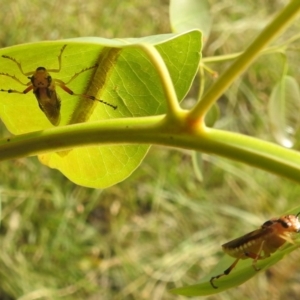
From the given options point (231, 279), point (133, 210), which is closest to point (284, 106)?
point (231, 279)

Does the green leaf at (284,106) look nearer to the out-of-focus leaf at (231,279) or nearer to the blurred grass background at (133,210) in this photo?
the out-of-focus leaf at (231,279)

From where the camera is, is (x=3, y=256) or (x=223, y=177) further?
(x=223, y=177)

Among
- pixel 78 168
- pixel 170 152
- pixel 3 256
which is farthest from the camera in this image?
pixel 170 152

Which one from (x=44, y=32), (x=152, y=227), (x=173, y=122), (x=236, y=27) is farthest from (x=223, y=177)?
(x=173, y=122)

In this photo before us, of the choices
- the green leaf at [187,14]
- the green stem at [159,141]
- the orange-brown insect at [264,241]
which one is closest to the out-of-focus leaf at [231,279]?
the orange-brown insect at [264,241]

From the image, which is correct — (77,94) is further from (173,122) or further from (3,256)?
(3,256)

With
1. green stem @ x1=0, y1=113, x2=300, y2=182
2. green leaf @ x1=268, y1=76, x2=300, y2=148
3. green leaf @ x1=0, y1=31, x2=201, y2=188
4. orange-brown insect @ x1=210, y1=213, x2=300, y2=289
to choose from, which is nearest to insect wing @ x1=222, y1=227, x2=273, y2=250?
orange-brown insect @ x1=210, y1=213, x2=300, y2=289

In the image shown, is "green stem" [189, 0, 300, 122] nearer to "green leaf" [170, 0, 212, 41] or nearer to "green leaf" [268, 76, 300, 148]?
"green leaf" [170, 0, 212, 41]
